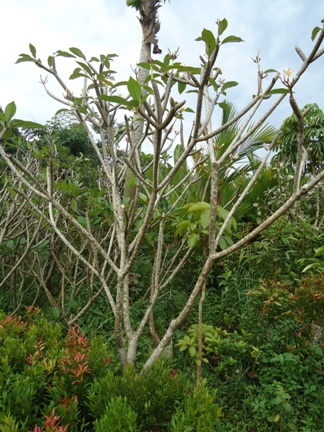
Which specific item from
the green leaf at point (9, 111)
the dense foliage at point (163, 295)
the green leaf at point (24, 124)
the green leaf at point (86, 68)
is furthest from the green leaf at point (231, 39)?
the green leaf at point (9, 111)

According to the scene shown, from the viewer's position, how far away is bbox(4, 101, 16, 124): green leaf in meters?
1.66

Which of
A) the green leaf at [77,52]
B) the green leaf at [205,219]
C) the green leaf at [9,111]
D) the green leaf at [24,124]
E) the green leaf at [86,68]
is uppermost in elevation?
the green leaf at [77,52]

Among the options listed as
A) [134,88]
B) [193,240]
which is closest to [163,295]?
[193,240]

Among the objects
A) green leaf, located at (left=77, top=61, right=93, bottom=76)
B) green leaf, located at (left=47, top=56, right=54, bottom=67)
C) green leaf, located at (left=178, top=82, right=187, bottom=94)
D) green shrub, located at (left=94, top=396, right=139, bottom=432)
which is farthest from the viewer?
green leaf, located at (left=47, top=56, right=54, bottom=67)

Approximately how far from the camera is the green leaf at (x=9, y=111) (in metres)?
1.66

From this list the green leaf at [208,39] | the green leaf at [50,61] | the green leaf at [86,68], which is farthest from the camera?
the green leaf at [50,61]

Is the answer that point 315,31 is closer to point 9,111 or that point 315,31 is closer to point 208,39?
point 208,39

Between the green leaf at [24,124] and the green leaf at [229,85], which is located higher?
the green leaf at [229,85]

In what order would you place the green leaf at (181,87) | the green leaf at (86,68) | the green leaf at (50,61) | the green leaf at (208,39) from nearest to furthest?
the green leaf at (208,39) < the green leaf at (181,87) < the green leaf at (86,68) < the green leaf at (50,61)

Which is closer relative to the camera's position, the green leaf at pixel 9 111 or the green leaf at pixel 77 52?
the green leaf at pixel 9 111

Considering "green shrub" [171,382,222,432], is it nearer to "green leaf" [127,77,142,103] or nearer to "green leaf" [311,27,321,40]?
"green leaf" [127,77,142,103]

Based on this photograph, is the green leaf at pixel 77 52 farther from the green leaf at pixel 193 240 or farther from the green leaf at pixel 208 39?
the green leaf at pixel 193 240

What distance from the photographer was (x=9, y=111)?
166cm

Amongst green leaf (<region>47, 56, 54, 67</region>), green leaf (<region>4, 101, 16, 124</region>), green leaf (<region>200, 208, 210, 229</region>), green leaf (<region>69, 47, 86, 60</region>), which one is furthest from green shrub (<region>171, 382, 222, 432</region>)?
green leaf (<region>47, 56, 54, 67</region>)
